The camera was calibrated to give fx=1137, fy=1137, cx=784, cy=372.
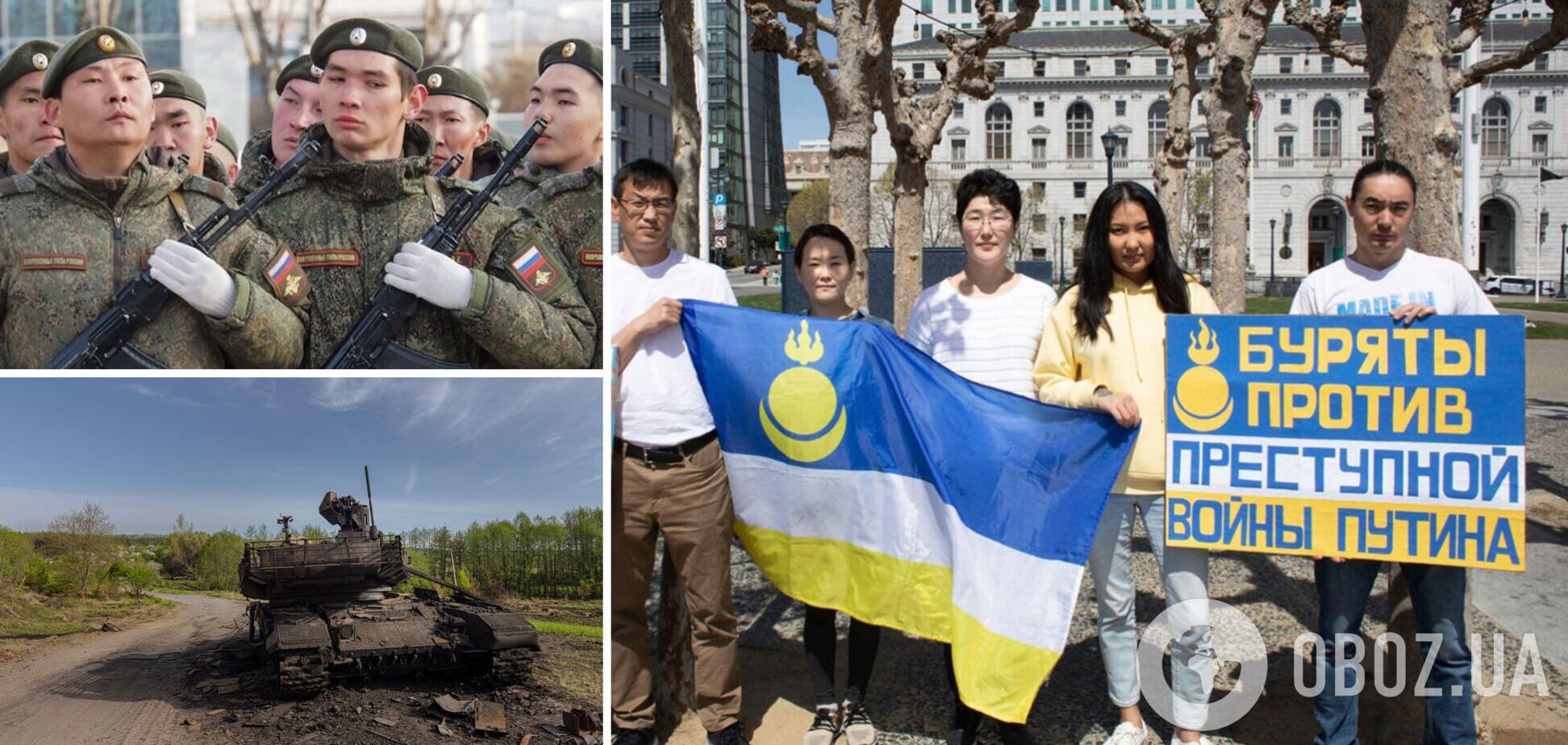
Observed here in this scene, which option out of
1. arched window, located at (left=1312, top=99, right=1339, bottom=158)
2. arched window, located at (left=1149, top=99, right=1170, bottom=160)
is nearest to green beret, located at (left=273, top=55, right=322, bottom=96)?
arched window, located at (left=1149, top=99, right=1170, bottom=160)

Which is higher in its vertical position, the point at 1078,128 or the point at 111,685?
the point at 1078,128

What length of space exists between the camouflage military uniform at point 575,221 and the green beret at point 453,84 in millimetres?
326

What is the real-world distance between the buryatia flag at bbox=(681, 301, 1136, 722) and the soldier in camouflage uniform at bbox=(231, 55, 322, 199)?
1376 millimetres

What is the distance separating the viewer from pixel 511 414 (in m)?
3.46

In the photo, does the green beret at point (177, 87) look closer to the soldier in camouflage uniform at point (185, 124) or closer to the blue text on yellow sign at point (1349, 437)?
the soldier in camouflage uniform at point (185, 124)

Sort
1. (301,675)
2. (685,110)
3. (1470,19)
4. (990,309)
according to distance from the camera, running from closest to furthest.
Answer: (301,675)
(990,309)
(685,110)
(1470,19)

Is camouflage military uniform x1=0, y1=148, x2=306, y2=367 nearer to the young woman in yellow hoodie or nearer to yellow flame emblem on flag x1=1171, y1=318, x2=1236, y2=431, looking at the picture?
the young woman in yellow hoodie

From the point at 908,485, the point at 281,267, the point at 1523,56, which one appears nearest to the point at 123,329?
the point at 281,267

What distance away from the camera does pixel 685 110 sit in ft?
19.4

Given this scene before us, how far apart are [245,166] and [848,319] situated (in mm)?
2030

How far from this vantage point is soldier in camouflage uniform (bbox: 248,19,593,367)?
3414mm

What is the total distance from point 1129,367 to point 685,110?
301cm

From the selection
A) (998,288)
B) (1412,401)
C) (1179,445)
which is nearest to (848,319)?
(998,288)

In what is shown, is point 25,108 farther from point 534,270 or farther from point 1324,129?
point 1324,129
